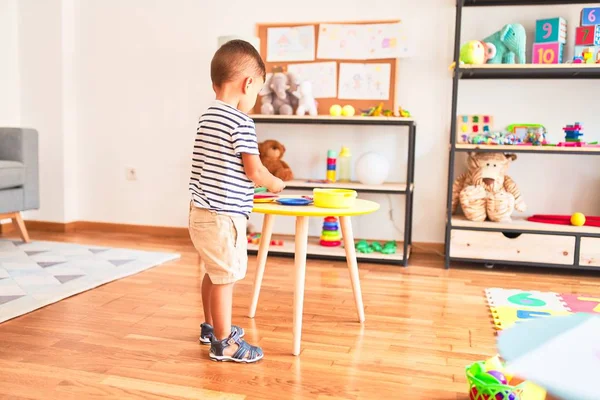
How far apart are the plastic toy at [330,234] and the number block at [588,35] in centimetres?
150

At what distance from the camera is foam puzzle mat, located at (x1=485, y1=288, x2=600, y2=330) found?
2.14m

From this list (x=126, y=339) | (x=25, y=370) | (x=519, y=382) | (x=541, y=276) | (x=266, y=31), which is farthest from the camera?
(x=266, y=31)

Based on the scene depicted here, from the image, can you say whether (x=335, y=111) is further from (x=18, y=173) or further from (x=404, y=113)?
(x=18, y=173)

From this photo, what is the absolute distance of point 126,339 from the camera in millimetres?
1843

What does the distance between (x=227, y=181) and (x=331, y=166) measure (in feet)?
5.51

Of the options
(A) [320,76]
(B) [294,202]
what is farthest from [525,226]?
(B) [294,202]

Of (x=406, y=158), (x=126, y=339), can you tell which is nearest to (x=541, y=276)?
(x=406, y=158)

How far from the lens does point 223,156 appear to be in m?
1.60

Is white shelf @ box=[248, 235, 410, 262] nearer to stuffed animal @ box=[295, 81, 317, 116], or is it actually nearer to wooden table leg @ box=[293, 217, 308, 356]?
stuffed animal @ box=[295, 81, 317, 116]

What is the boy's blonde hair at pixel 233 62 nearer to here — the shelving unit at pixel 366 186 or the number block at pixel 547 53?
the shelving unit at pixel 366 186

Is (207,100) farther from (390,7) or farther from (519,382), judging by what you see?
(519,382)

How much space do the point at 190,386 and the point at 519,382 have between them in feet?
2.62

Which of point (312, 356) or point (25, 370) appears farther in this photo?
point (312, 356)

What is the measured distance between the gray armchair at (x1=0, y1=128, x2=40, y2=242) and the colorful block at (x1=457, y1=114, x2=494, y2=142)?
233cm
